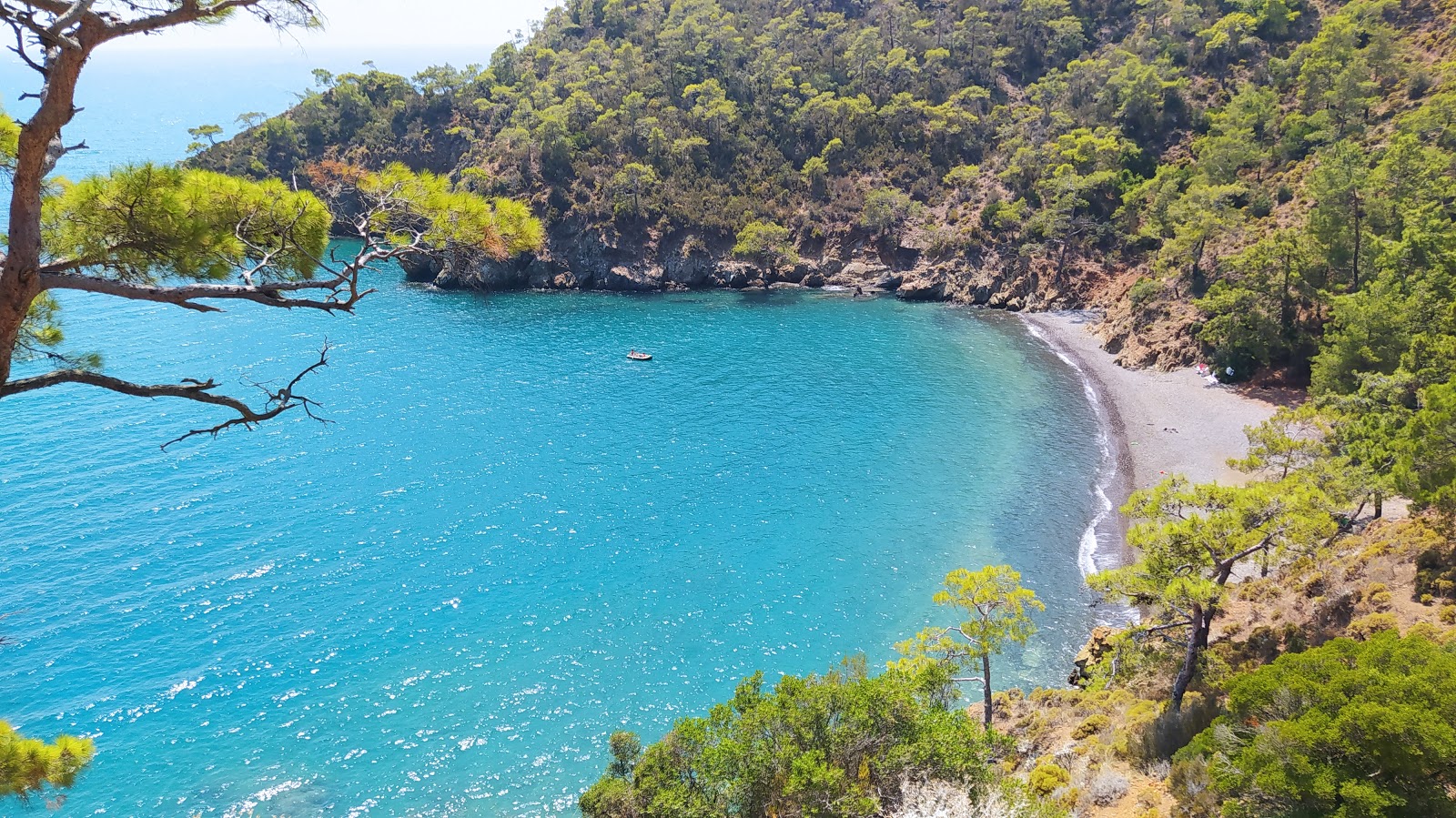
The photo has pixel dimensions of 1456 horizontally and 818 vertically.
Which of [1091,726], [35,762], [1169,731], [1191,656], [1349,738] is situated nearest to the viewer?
[35,762]

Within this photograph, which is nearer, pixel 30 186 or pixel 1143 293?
pixel 30 186

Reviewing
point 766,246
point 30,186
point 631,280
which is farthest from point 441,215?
point 766,246

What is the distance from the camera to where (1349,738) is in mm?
13945

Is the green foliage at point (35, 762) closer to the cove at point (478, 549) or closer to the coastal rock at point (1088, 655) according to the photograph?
the cove at point (478, 549)

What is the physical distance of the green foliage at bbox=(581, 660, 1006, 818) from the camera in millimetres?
18094

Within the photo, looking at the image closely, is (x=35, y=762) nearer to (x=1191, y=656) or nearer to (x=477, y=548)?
(x=1191, y=656)

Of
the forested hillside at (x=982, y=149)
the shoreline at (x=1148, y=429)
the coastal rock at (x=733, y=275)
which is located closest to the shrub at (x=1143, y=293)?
the forested hillside at (x=982, y=149)

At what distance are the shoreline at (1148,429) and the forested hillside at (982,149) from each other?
367cm

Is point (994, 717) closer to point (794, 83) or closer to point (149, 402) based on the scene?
point (149, 402)

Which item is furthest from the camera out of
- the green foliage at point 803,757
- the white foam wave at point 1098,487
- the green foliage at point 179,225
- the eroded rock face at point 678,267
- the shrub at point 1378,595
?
the eroded rock face at point 678,267

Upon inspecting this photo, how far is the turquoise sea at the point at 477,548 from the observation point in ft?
92.3

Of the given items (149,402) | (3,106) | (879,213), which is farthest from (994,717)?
(879,213)

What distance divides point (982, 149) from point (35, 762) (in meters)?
104

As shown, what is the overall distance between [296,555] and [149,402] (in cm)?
3007
